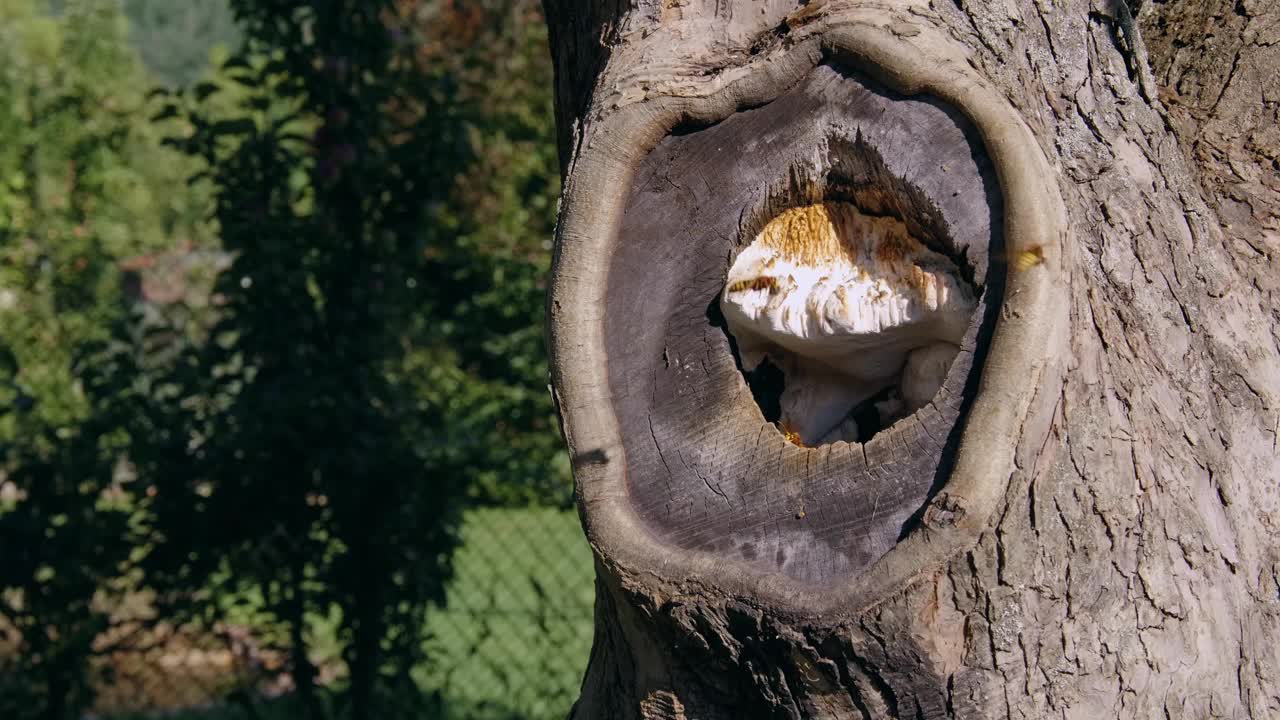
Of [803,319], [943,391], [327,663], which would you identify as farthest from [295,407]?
[943,391]

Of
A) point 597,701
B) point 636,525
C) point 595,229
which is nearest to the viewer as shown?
point 636,525

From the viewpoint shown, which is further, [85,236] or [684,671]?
[85,236]

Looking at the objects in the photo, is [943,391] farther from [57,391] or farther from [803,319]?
[57,391]

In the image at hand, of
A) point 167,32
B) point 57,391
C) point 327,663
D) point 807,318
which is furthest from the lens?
point 167,32

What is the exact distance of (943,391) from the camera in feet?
4.93

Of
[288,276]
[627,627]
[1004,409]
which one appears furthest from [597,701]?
[288,276]

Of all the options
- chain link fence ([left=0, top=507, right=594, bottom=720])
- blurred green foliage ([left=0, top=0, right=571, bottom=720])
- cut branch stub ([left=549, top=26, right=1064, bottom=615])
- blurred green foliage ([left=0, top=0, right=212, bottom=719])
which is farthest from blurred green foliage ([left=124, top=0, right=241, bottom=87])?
cut branch stub ([left=549, top=26, right=1064, bottom=615])

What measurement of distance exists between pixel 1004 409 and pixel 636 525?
52 cm

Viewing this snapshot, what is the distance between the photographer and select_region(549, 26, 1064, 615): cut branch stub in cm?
147

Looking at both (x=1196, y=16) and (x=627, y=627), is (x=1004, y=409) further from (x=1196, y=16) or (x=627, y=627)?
(x=1196, y=16)

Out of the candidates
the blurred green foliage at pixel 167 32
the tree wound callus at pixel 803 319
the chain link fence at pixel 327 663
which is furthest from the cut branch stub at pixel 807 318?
the blurred green foliage at pixel 167 32

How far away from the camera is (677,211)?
5.75ft

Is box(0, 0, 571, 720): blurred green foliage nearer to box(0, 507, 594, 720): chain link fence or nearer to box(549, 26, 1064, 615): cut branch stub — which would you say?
box(0, 507, 594, 720): chain link fence

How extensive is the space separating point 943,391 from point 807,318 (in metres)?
0.22
